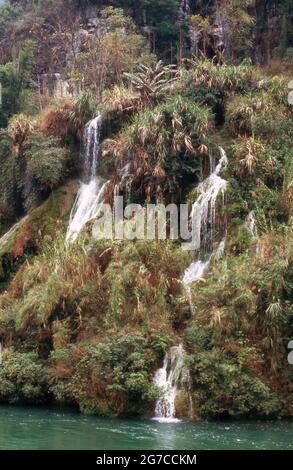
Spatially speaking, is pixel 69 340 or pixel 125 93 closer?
pixel 69 340

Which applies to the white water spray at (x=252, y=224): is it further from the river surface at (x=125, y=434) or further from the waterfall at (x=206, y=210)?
the river surface at (x=125, y=434)

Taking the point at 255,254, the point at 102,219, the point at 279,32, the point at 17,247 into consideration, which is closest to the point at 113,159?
the point at 102,219

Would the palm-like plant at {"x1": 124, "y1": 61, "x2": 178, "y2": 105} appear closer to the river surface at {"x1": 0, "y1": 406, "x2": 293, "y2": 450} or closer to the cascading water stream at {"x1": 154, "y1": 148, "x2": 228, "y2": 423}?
the cascading water stream at {"x1": 154, "y1": 148, "x2": 228, "y2": 423}

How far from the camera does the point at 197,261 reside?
21234mm

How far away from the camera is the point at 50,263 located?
20500 mm

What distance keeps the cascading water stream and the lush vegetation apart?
0.29 metres

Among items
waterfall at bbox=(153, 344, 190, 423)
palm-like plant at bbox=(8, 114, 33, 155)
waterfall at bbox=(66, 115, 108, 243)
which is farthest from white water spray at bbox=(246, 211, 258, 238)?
palm-like plant at bbox=(8, 114, 33, 155)

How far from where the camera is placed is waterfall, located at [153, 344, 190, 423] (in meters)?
16.4

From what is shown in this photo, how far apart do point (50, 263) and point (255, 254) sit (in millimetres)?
6110

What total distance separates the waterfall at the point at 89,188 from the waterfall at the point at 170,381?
22.3 feet

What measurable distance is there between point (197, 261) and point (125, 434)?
8.09 metres

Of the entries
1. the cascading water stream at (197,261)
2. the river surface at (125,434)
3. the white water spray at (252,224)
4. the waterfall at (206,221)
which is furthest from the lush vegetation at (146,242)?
the river surface at (125,434)

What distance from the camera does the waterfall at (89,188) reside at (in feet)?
79.4
